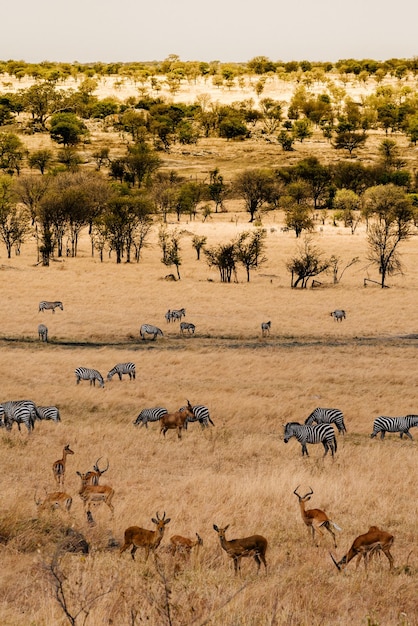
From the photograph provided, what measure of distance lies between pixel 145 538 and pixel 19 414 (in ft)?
39.0

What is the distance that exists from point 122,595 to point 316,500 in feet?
19.5

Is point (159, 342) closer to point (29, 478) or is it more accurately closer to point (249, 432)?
point (249, 432)

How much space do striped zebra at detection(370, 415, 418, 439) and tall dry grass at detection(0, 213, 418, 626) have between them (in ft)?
1.48

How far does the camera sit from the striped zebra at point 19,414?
65.7 feet

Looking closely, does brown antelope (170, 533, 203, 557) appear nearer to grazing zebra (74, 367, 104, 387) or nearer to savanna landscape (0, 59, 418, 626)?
savanna landscape (0, 59, 418, 626)

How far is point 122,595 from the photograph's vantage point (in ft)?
25.6

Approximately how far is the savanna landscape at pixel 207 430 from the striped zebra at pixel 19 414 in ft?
→ 2.06

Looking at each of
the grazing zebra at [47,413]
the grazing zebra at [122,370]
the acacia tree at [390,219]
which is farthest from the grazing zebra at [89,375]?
the acacia tree at [390,219]

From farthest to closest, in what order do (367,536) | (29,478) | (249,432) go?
(249,432) → (29,478) → (367,536)

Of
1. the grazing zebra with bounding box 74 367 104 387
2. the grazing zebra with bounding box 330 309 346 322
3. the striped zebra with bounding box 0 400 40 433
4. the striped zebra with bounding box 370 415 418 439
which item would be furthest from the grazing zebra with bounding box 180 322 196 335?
the striped zebra with bounding box 0 400 40 433

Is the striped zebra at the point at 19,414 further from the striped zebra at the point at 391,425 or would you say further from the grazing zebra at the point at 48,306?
the grazing zebra at the point at 48,306

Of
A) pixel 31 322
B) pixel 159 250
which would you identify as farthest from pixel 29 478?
pixel 159 250

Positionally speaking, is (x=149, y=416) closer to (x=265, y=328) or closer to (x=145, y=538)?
(x=145, y=538)

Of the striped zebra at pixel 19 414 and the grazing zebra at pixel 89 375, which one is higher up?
the striped zebra at pixel 19 414
